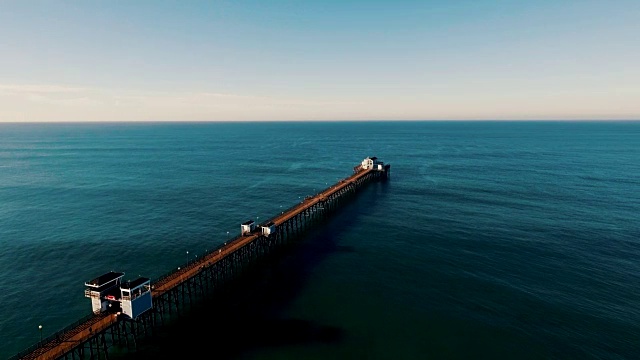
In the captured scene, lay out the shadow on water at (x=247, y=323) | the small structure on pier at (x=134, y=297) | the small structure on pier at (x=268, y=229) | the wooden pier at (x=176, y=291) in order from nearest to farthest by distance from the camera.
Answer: the wooden pier at (x=176, y=291) < the small structure on pier at (x=134, y=297) < the shadow on water at (x=247, y=323) < the small structure on pier at (x=268, y=229)

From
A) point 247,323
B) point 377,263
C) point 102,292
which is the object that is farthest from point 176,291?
point 377,263

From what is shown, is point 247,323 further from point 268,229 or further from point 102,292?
point 268,229

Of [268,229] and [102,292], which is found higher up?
[102,292]

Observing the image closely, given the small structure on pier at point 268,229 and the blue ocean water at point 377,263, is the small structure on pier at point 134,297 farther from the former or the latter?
the small structure on pier at point 268,229

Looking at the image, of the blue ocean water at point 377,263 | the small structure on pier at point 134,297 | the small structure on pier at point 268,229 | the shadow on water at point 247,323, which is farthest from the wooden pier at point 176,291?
the blue ocean water at point 377,263

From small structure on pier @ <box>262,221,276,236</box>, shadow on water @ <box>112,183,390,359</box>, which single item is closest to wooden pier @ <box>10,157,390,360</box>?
small structure on pier @ <box>262,221,276,236</box>

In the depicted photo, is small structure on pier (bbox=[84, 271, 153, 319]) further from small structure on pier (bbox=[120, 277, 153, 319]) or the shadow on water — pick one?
the shadow on water

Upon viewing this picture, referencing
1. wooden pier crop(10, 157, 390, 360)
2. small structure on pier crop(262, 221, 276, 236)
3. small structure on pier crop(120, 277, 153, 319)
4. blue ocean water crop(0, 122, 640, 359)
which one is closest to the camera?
wooden pier crop(10, 157, 390, 360)
